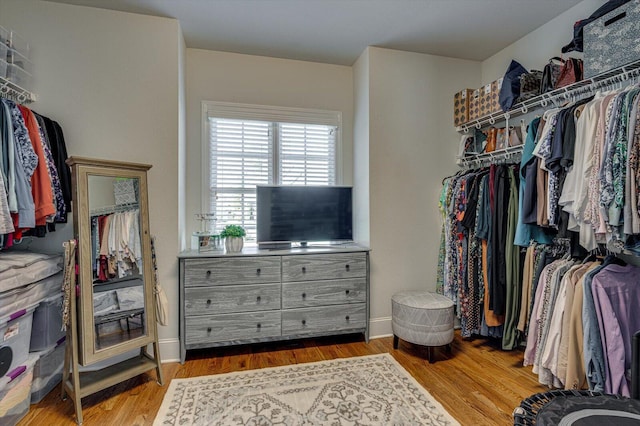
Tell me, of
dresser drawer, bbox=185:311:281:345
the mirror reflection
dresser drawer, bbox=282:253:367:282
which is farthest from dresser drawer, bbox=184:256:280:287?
the mirror reflection

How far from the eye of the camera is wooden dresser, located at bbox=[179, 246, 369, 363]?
8.46 ft

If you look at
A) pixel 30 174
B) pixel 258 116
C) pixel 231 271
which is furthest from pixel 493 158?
pixel 30 174

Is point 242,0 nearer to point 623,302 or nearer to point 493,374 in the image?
point 623,302

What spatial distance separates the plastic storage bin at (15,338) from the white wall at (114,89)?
0.62 metres

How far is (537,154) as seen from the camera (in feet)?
7.08

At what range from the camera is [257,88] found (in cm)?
328

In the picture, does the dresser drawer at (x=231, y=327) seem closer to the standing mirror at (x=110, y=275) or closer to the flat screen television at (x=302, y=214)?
the standing mirror at (x=110, y=275)

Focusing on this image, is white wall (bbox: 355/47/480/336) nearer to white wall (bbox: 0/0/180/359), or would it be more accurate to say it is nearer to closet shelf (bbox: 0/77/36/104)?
white wall (bbox: 0/0/180/359)

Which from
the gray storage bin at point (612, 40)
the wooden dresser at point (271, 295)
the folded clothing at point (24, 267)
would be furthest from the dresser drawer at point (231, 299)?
the gray storage bin at point (612, 40)

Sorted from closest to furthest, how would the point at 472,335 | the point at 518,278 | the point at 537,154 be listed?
the point at 537,154
the point at 518,278
the point at 472,335

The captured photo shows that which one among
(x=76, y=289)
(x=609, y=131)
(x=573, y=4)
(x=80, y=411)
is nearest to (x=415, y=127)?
(x=573, y=4)

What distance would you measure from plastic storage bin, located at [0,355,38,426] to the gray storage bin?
12.4 feet

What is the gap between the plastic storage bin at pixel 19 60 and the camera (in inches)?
85.0

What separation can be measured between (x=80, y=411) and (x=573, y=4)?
419cm
